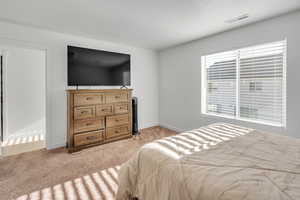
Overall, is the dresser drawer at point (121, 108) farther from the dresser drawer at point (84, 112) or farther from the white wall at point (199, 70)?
the white wall at point (199, 70)

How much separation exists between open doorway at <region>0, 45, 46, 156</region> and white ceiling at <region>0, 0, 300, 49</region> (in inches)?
54.8

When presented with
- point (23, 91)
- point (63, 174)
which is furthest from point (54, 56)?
point (63, 174)

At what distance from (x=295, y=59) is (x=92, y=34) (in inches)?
142

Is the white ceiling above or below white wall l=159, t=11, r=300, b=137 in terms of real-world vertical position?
above

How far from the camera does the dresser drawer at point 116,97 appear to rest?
10.6 feet

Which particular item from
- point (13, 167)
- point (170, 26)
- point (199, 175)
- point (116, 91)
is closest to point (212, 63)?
point (170, 26)

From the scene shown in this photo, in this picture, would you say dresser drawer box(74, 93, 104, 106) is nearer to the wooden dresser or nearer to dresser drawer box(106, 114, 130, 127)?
the wooden dresser

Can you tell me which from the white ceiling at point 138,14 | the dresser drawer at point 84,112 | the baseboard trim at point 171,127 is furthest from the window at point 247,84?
the dresser drawer at point 84,112

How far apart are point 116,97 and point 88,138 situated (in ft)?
3.42

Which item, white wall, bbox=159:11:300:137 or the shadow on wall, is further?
the shadow on wall

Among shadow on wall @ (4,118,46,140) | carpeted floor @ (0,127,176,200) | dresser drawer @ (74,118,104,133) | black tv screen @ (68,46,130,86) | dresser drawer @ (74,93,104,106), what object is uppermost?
black tv screen @ (68,46,130,86)

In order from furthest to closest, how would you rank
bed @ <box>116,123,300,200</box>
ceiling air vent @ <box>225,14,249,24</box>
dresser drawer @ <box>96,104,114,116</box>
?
dresser drawer @ <box>96,104,114,116</box> < ceiling air vent @ <box>225,14,249,24</box> < bed @ <box>116,123,300,200</box>

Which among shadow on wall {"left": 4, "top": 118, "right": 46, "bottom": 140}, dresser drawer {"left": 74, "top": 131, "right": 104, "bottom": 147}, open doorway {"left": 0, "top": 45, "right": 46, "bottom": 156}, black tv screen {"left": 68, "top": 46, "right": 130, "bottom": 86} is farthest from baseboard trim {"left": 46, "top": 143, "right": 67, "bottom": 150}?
shadow on wall {"left": 4, "top": 118, "right": 46, "bottom": 140}

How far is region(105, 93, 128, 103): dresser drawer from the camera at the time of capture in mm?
3242
